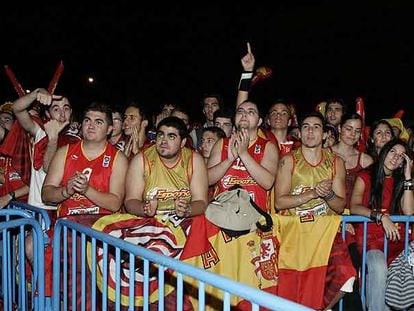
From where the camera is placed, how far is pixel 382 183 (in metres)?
5.71

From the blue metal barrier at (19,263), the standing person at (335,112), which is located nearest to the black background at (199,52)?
the standing person at (335,112)

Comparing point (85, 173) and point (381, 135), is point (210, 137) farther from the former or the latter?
point (381, 135)

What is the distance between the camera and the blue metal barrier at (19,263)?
437cm

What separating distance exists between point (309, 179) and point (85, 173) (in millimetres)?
2352

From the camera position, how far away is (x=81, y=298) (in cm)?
429

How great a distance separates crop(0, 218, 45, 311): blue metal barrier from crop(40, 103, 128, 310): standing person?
377mm

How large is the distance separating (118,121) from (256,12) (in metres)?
15.9

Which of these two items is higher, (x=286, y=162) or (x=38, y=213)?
(x=286, y=162)

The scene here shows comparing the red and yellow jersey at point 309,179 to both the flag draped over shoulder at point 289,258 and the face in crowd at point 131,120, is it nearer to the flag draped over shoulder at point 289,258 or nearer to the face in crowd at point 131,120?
the flag draped over shoulder at point 289,258

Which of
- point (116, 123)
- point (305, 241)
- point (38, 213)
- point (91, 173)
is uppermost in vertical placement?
point (116, 123)

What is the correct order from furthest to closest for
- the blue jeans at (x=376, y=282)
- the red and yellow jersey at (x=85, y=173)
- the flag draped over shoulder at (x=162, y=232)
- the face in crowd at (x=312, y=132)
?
the face in crowd at (x=312, y=132) → the blue jeans at (x=376, y=282) → the red and yellow jersey at (x=85, y=173) → the flag draped over shoulder at (x=162, y=232)

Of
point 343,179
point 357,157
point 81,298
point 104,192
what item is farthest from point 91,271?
point 357,157

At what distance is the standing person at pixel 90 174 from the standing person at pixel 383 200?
2.61m

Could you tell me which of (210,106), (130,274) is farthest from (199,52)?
(130,274)
